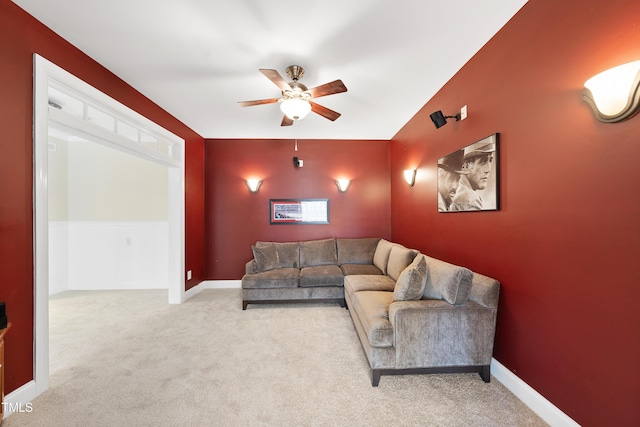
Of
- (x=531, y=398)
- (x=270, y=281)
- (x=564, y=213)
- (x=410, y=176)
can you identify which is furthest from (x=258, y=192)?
(x=531, y=398)

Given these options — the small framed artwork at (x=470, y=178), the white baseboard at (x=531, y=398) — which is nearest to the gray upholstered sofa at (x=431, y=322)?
the white baseboard at (x=531, y=398)

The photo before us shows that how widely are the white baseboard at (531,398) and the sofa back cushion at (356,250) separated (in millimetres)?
2300

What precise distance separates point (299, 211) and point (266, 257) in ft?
3.89

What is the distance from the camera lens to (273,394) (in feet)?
6.09

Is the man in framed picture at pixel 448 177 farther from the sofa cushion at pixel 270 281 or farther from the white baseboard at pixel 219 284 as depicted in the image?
the white baseboard at pixel 219 284

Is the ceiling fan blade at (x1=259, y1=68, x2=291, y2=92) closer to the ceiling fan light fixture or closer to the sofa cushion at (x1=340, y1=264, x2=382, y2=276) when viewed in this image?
the ceiling fan light fixture

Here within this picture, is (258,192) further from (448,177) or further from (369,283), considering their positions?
(448,177)

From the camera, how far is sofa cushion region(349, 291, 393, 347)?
1.94 metres

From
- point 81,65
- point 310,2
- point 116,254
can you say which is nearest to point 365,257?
point 310,2

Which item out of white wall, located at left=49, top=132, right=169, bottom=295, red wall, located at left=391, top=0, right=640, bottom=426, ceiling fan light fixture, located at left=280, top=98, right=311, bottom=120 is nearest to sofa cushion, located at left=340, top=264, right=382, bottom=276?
red wall, located at left=391, top=0, right=640, bottom=426

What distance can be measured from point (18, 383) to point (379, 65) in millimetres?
3846

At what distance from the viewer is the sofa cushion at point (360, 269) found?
3658 mm

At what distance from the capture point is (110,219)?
4.55 metres

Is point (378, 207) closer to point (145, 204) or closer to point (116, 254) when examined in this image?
point (145, 204)
